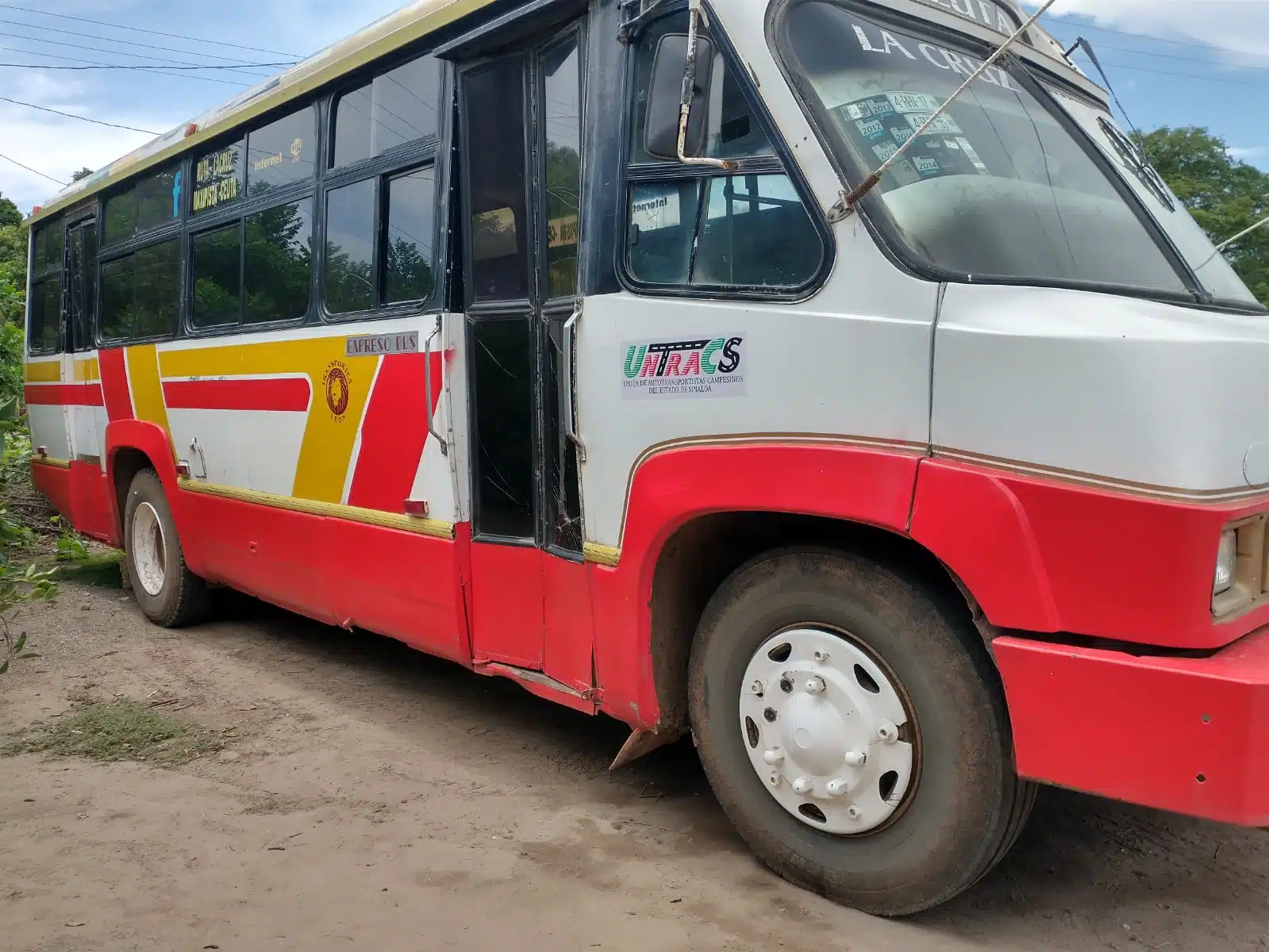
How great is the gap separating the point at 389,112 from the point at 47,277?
5.36 m

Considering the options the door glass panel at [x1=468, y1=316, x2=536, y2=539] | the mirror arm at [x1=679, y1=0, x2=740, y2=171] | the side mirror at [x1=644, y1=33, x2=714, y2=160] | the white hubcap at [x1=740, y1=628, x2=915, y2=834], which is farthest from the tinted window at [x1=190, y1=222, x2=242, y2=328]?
the white hubcap at [x1=740, y1=628, x2=915, y2=834]

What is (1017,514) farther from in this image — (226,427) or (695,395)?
(226,427)

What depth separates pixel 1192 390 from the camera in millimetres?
2430

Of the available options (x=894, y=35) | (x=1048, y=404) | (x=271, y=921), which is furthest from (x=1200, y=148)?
(x=271, y=921)

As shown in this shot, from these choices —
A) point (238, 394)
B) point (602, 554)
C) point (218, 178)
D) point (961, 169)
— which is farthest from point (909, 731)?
point (218, 178)

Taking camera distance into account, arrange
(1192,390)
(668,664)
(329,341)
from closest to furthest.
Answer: (1192,390)
(668,664)
(329,341)

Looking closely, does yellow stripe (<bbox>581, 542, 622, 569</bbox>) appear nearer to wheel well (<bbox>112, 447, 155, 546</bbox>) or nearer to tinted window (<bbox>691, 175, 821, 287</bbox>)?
tinted window (<bbox>691, 175, 821, 287</bbox>)

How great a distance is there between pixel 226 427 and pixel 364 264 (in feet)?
5.73

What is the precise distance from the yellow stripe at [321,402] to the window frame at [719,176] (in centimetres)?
171

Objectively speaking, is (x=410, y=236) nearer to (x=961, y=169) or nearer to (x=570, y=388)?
(x=570, y=388)

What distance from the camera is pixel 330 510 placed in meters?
5.22

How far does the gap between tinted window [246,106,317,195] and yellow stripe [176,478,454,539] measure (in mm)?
1637

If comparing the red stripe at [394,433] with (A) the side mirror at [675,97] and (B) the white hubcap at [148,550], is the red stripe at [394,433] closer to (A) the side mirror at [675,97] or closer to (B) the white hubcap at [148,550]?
(A) the side mirror at [675,97]

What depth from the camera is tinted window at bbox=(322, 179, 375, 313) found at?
4.91 metres
